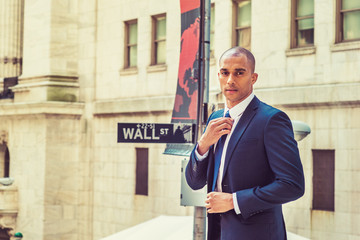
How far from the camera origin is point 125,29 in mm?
23312

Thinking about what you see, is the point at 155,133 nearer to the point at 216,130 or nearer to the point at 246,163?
the point at 216,130

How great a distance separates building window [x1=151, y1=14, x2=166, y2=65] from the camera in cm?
2189

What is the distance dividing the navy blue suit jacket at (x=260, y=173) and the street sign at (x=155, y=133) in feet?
19.4

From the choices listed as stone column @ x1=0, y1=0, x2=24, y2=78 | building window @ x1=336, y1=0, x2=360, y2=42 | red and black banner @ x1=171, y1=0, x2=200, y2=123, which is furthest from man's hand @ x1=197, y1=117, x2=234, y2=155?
stone column @ x1=0, y1=0, x2=24, y2=78

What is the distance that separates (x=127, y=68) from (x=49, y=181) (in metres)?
4.73

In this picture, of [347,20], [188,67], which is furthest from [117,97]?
[188,67]

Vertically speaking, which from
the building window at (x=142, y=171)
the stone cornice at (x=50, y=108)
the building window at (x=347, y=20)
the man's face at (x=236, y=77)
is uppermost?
the building window at (x=347, y=20)

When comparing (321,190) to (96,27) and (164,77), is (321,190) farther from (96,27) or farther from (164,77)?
(96,27)

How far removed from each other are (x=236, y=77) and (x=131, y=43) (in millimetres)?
19990

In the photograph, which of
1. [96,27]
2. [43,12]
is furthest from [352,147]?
[43,12]

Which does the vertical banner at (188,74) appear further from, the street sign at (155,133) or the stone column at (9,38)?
the stone column at (9,38)

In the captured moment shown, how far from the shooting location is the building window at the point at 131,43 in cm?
2308

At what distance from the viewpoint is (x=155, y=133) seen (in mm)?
9562

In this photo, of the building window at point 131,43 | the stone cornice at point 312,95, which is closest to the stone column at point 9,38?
the building window at point 131,43
